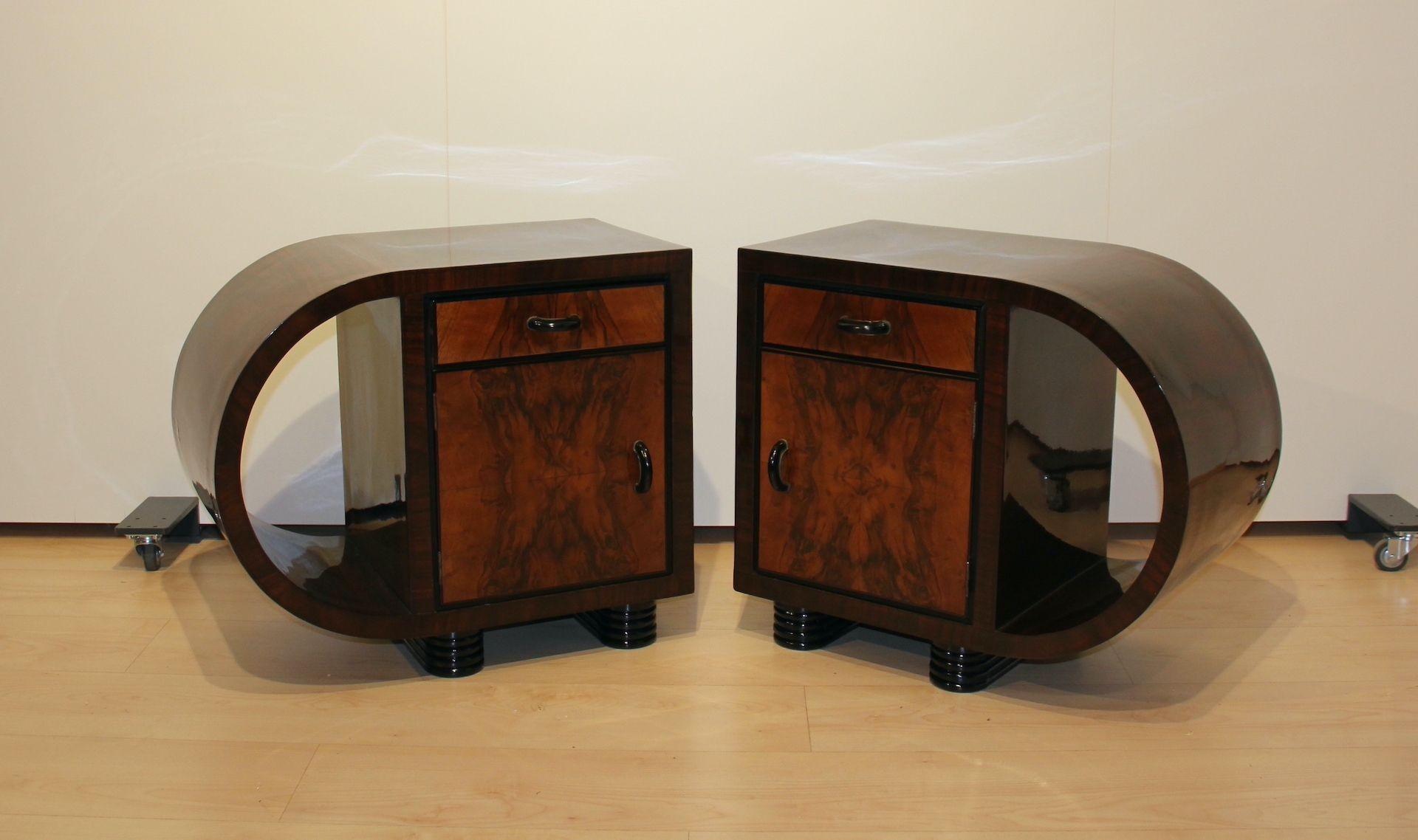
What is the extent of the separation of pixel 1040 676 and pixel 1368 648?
57 cm

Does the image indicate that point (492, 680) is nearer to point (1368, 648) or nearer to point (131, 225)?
point (131, 225)

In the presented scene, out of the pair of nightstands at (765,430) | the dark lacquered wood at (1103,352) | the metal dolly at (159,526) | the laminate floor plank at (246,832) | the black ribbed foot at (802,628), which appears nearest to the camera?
the laminate floor plank at (246,832)

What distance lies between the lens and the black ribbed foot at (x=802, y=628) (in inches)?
92.9

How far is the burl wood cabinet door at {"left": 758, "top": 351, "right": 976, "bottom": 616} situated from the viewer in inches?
83.6

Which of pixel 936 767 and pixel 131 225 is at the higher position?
pixel 131 225

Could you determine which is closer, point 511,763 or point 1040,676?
point 511,763

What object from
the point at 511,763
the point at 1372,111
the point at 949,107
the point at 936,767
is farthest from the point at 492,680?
the point at 1372,111

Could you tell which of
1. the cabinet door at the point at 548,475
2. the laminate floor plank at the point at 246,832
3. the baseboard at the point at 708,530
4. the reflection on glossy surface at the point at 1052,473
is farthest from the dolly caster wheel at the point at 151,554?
the reflection on glossy surface at the point at 1052,473

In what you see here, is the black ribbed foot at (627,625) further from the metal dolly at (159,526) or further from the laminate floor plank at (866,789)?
the metal dolly at (159,526)

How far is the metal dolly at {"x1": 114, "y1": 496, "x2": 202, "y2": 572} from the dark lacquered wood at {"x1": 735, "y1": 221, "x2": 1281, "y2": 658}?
3.75 feet

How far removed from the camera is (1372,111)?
2.76m

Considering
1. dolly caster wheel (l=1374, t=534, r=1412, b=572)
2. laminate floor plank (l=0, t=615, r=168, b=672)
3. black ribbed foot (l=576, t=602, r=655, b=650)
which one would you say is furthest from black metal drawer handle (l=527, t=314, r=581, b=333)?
dolly caster wheel (l=1374, t=534, r=1412, b=572)

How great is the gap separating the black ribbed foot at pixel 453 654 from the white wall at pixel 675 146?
2.59ft

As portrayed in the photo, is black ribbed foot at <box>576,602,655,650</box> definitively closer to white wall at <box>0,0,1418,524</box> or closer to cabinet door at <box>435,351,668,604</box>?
cabinet door at <box>435,351,668,604</box>
